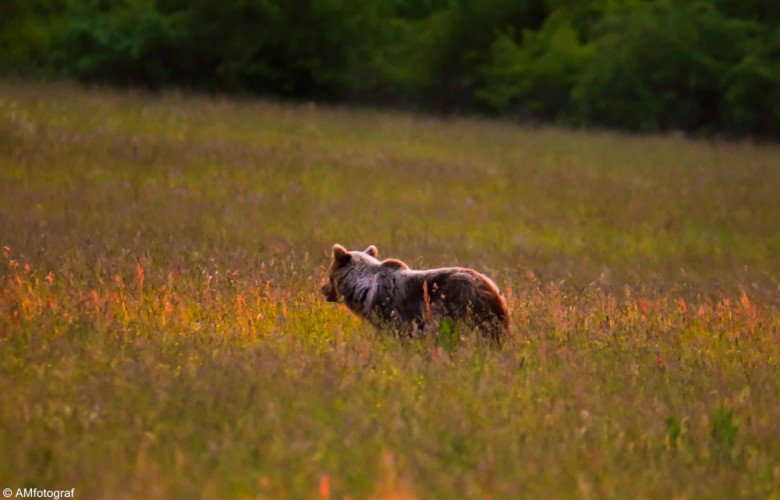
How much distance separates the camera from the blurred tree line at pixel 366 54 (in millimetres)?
32719

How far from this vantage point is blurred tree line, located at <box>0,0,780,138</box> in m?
32.7

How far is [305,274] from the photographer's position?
10102 millimetres

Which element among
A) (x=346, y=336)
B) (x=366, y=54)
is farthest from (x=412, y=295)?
(x=366, y=54)

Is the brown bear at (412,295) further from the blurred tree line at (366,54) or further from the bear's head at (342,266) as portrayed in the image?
the blurred tree line at (366,54)

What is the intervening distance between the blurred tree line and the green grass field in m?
14.2

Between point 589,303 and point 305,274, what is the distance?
2697mm

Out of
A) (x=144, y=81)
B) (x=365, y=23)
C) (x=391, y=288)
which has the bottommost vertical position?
(x=144, y=81)

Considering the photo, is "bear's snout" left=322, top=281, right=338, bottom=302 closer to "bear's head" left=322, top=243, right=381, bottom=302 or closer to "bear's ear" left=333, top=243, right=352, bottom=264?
"bear's head" left=322, top=243, right=381, bottom=302

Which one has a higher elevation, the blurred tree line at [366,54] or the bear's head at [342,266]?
the bear's head at [342,266]

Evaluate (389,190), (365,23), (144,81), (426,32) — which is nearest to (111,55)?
(144,81)

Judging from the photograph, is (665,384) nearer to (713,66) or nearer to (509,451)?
(509,451)

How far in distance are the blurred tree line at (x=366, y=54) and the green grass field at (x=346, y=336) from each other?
46.7 ft

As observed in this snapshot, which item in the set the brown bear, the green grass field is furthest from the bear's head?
the green grass field

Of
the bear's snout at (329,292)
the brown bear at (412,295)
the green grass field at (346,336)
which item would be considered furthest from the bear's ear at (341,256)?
the green grass field at (346,336)
